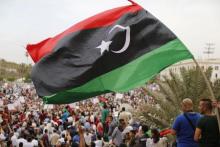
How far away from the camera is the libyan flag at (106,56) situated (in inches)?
215

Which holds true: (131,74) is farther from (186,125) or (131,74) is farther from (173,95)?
(173,95)

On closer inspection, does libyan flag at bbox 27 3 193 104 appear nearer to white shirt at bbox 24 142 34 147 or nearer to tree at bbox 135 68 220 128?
white shirt at bbox 24 142 34 147

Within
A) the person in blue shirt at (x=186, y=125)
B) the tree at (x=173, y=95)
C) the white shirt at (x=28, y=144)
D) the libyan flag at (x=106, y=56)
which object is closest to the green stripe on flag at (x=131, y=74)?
the libyan flag at (x=106, y=56)

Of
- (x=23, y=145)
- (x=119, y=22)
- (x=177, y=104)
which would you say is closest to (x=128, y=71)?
(x=119, y=22)

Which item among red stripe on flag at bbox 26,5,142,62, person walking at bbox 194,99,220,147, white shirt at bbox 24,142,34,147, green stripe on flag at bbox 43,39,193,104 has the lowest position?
white shirt at bbox 24,142,34,147

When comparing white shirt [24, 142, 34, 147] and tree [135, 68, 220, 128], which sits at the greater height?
tree [135, 68, 220, 128]

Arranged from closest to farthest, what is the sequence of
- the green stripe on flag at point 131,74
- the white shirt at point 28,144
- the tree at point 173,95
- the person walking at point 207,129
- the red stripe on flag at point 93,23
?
1. the person walking at point 207,129
2. the green stripe on flag at point 131,74
3. the red stripe on flag at point 93,23
4. the white shirt at point 28,144
5. the tree at point 173,95

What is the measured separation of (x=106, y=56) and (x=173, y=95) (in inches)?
324

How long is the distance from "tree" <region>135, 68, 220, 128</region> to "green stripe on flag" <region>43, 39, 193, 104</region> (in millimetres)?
7480

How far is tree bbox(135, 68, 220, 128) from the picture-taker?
43.2ft

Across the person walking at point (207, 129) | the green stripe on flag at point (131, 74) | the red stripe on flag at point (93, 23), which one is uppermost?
the red stripe on flag at point (93, 23)

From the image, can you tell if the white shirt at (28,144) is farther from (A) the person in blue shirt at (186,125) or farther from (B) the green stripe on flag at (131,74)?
(A) the person in blue shirt at (186,125)

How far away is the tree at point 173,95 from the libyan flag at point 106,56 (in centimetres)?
750

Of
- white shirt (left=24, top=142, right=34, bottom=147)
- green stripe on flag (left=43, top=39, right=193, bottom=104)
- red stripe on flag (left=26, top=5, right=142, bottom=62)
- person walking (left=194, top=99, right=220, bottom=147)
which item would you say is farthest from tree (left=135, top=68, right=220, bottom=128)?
person walking (left=194, top=99, right=220, bottom=147)
